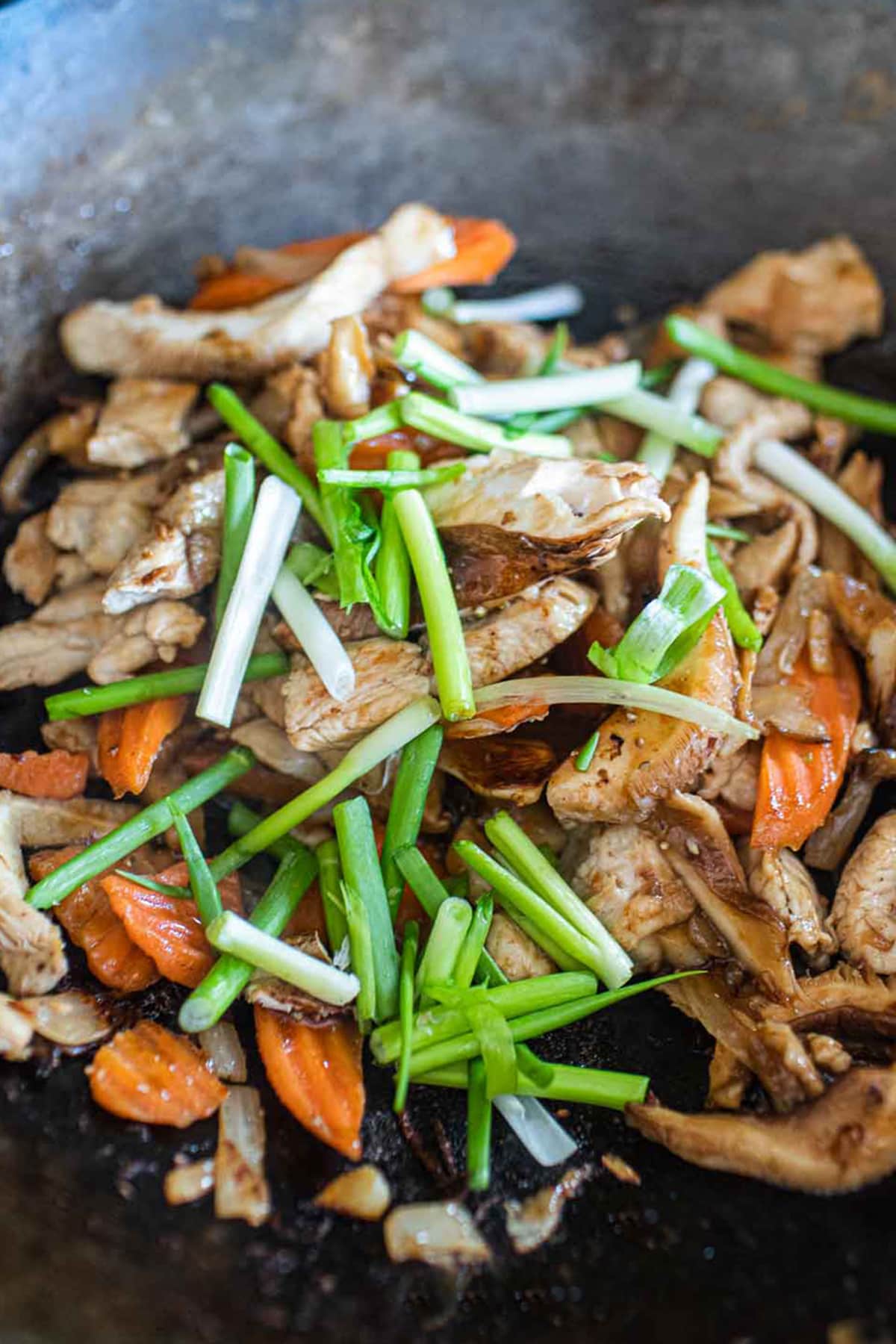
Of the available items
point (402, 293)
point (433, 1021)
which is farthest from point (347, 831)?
point (402, 293)

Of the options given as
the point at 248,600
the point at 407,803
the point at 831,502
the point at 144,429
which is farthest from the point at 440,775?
the point at 831,502

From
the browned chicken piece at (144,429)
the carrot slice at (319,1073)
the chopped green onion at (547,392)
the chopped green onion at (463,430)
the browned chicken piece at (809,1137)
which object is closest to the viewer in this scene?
the browned chicken piece at (809,1137)

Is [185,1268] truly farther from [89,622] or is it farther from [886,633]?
[886,633]

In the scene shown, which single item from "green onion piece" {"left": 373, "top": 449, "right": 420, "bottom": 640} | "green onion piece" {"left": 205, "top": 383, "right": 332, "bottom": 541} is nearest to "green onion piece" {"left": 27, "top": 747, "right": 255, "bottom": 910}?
"green onion piece" {"left": 373, "top": 449, "right": 420, "bottom": 640}

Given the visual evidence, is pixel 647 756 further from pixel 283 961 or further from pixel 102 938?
pixel 102 938

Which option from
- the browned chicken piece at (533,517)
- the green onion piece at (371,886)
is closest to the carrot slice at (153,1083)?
the green onion piece at (371,886)

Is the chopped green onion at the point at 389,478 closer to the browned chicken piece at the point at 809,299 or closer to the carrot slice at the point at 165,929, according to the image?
the carrot slice at the point at 165,929
